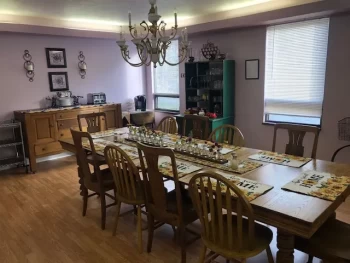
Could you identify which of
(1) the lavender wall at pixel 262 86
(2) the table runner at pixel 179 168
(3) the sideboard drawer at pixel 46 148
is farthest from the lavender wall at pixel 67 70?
(2) the table runner at pixel 179 168

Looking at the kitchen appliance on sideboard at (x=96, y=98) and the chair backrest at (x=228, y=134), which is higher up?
the kitchen appliance on sideboard at (x=96, y=98)

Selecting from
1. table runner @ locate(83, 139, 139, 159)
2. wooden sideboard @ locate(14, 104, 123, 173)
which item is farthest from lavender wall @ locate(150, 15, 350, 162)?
table runner @ locate(83, 139, 139, 159)

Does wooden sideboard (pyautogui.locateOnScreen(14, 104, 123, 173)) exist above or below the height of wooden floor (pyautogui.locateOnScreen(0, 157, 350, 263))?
above

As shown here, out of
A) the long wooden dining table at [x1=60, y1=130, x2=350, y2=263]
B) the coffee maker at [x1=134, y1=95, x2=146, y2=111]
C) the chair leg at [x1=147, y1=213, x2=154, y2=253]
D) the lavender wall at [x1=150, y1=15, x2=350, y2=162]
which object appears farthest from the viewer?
the coffee maker at [x1=134, y1=95, x2=146, y2=111]

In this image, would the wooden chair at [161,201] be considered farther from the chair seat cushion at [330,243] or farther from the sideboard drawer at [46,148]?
the sideboard drawer at [46,148]

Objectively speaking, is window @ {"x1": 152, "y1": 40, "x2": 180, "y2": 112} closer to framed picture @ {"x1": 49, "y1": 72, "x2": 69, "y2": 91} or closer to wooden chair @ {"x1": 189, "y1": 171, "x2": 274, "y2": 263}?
framed picture @ {"x1": 49, "y1": 72, "x2": 69, "y2": 91}

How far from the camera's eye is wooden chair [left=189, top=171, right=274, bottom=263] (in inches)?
61.9

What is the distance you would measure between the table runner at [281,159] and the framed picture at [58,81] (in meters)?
4.01

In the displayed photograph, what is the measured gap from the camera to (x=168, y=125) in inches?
151

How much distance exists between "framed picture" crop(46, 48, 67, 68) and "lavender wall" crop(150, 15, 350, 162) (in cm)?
225

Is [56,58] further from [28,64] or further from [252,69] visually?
Result: [252,69]

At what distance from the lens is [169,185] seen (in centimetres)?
368

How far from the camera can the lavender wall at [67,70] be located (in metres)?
4.60

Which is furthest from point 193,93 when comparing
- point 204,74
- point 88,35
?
point 88,35
